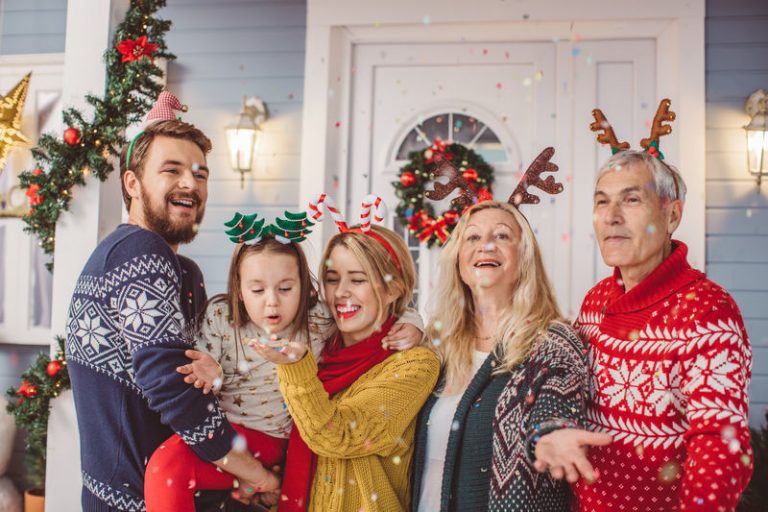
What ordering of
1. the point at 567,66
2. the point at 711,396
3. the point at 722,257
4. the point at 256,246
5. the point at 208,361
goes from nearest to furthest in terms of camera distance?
1. the point at 711,396
2. the point at 208,361
3. the point at 256,246
4. the point at 722,257
5. the point at 567,66

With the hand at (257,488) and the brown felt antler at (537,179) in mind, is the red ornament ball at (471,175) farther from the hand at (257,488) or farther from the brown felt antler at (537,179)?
the hand at (257,488)

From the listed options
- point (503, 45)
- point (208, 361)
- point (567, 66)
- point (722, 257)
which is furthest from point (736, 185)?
point (208, 361)

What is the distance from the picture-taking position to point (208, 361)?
194 cm

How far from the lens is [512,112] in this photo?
4418 millimetres

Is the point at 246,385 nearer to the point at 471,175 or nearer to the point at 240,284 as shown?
the point at 240,284

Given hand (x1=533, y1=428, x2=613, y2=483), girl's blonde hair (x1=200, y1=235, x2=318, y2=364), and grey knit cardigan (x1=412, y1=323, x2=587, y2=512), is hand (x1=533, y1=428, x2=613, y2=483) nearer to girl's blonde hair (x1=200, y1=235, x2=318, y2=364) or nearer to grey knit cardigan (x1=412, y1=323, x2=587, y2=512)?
grey knit cardigan (x1=412, y1=323, x2=587, y2=512)

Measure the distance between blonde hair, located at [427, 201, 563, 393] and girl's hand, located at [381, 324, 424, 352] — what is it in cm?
12

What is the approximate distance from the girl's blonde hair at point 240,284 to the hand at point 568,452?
2.74 feet

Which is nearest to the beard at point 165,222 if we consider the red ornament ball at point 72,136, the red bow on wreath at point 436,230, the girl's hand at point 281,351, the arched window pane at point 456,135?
the girl's hand at point 281,351

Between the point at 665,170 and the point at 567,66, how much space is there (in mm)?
2573

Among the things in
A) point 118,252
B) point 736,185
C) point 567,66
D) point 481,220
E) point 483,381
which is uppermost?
point 567,66

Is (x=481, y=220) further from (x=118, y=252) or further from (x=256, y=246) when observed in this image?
(x=118, y=252)

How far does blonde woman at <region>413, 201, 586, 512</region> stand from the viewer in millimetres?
1848

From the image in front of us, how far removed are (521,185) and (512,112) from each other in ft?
7.30
